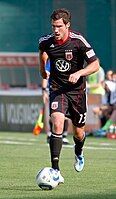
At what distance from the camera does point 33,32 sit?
28484 millimetres

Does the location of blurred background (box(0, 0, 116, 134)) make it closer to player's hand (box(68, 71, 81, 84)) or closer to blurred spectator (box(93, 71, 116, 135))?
blurred spectator (box(93, 71, 116, 135))

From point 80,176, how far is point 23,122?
41.0ft

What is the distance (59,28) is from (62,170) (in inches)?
109

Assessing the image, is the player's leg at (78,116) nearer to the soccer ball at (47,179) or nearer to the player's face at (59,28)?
the player's face at (59,28)

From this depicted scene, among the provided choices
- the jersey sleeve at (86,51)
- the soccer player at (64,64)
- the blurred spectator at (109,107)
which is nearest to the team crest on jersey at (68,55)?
the soccer player at (64,64)

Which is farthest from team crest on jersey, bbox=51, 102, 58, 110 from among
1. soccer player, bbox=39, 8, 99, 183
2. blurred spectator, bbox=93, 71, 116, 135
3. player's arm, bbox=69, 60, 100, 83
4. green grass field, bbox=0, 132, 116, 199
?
blurred spectator, bbox=93, 71, 116, 135

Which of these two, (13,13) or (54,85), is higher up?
(54,85)

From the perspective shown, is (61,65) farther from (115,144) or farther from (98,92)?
(98,92)

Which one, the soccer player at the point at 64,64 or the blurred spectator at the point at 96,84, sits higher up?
the soccer player at the point at 64,64

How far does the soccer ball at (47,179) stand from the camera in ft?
36.4

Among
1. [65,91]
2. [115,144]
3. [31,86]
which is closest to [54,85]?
[65,91]

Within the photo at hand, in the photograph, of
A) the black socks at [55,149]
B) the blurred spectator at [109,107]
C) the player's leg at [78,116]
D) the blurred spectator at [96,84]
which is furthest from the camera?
the blurred spectator at [96,84]

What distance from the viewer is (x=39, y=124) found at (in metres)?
23.3

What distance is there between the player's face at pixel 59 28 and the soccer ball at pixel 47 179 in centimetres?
166
